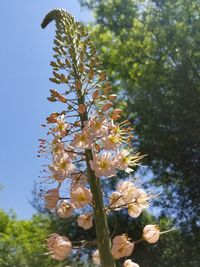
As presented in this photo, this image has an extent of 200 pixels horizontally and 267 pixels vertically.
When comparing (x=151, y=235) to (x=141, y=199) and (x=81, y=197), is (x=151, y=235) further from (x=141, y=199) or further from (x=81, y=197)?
(x=81, y=197)

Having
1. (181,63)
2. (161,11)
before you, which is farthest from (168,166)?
(161,11)

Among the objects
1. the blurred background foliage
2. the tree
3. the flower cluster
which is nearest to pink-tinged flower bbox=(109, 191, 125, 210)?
the flower cluster

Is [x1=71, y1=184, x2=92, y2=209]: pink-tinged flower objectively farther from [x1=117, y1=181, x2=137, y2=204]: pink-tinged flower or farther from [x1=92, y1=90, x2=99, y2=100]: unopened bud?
[x1=92, y1=90, x2=99, y2=100]: unopened bud

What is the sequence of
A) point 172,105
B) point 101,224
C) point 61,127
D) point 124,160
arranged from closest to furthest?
point 101,224 < point 124,160 < point 61,127 < point 172,105

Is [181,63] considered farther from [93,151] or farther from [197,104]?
[93,151]

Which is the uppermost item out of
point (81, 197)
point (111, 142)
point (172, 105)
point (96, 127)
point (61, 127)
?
point (172, 105)

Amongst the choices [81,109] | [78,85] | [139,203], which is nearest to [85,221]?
[139,203]
